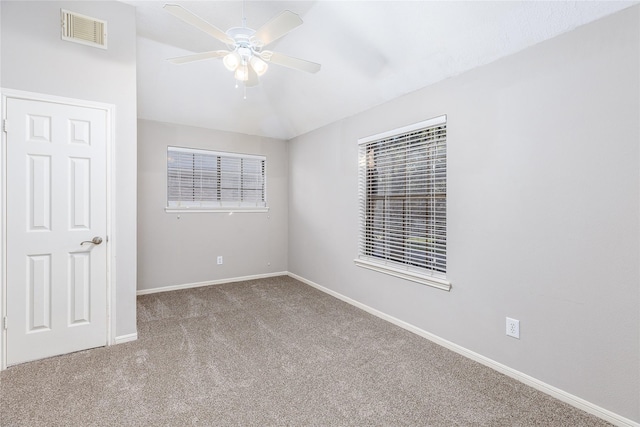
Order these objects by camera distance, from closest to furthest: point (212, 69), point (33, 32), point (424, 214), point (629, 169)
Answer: point (629, 169)
point (33, 32)
point (424, 214)
point (212, 69)

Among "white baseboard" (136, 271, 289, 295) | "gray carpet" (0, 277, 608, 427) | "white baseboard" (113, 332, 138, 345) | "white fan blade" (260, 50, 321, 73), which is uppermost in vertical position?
"white fan blade" (260, 50, 321, 73)

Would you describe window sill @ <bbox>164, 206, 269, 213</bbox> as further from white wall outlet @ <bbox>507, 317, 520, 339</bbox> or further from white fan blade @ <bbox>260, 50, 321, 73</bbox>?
white wall outlet @ <bbox>507, 317, 520, 339</bbox>

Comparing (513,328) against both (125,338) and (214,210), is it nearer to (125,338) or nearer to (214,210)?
(125,338)

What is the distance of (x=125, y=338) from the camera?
2.78 metres

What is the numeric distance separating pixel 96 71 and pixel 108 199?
1.08 metres

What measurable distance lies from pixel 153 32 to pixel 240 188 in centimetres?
245

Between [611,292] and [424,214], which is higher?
[424,214]

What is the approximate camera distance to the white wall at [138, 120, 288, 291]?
428 centimetres

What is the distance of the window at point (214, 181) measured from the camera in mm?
4520

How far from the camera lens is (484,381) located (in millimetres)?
2219

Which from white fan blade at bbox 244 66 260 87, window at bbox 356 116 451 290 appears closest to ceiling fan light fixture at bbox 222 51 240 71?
white fan blade at bbox 244 66 260 87

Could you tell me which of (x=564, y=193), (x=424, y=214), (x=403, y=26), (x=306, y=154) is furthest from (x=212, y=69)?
(x=564, y=193)

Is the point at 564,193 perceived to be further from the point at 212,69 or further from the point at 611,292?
the point at 212,69

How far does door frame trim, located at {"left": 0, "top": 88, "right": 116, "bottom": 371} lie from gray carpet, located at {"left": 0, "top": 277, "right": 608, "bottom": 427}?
0.87ft
